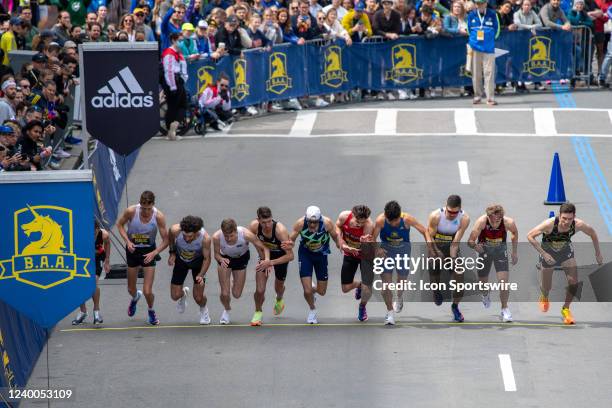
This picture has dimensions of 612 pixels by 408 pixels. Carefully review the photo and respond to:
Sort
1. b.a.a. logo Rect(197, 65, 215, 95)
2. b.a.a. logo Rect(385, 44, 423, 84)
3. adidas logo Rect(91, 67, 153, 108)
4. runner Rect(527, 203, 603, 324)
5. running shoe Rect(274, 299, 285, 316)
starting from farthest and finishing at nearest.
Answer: b.a.a. logo Rect(385, 44, 423, 84) → b.a.a. logo Rect(197, 65, 215, 95) → adidas logo Rect(91, 67, 153, 108) → running shoe Rect(274, 299, 285, 316) → runner Rect(527, 203, 603, 324)

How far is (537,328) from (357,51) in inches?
623

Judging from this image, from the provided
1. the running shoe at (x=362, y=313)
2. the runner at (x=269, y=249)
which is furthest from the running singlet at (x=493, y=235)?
the runner at (x=269, y=249)

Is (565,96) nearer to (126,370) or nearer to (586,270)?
(586,270)

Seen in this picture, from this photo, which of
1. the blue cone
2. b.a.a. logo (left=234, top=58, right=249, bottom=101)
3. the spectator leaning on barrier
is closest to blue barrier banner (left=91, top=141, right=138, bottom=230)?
b.a.a. logo (left=234, top=58, right=249, bottom=101)

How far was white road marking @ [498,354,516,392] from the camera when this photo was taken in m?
15.8

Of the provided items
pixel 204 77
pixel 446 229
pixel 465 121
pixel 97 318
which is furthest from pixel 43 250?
pixel 465 121

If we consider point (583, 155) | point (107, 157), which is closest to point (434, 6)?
point (583, 155)

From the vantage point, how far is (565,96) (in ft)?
110

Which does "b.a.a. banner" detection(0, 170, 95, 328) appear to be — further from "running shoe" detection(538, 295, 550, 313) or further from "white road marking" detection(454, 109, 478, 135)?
"white road marking" detection(454, 109, 478, 135)

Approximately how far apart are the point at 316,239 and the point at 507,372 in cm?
335

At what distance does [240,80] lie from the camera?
30531mm

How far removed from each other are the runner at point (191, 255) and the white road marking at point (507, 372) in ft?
13.4

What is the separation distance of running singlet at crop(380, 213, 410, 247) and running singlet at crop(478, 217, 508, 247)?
1.04m

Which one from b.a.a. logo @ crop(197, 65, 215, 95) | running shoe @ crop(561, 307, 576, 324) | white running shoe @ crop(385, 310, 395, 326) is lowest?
running shoe @ crop(561, 307, 576, 324)
